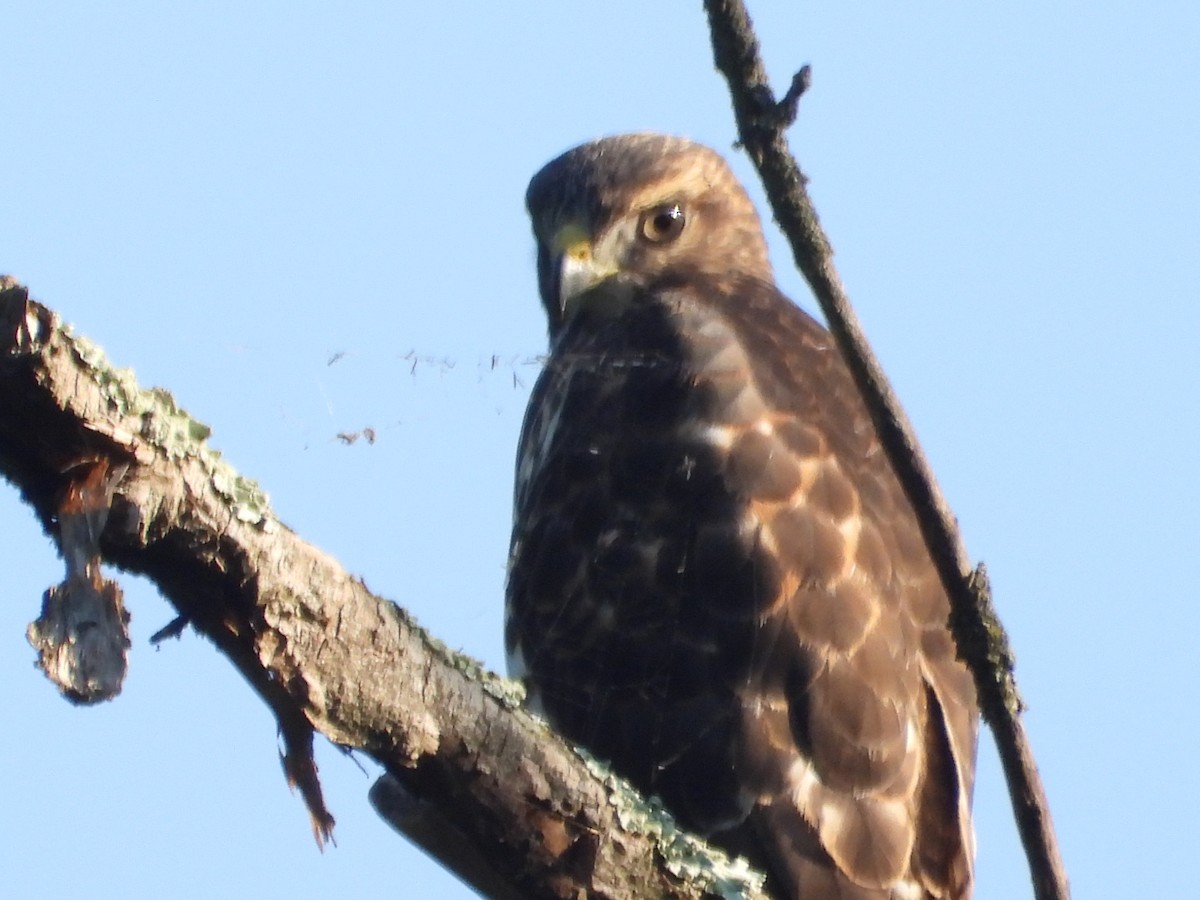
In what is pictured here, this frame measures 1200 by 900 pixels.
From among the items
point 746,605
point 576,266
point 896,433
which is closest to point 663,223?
point 576,266

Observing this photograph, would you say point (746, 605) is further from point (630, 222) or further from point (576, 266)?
point (630, 222)

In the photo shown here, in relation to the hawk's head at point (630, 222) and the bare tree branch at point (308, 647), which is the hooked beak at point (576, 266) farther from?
the bare tree branch at point (308, 647)

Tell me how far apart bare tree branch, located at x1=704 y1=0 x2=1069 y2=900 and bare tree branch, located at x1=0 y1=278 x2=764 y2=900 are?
52cm

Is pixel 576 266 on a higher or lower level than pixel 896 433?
higher

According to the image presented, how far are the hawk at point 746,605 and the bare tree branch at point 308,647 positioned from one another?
875 mm

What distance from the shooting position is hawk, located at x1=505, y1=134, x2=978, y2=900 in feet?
12.6

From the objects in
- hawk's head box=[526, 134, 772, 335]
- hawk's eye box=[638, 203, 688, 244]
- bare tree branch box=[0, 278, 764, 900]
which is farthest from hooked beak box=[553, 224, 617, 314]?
bare tree branch box=[0, 278, 764, 900]

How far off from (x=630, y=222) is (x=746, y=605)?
1718 mm

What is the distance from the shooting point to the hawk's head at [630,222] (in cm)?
519

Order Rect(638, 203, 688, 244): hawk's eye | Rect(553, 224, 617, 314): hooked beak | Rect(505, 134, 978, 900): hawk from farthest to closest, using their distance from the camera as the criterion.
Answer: Rect(638, 203, 688, 244): hawk's eye
Rect(553, 224, 617, 314): hooked beak
Rect(505, 134, 978, 900): hawk

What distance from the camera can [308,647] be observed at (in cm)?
245

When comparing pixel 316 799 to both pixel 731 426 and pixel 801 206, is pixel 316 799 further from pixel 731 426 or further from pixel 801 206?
pixel 731 426

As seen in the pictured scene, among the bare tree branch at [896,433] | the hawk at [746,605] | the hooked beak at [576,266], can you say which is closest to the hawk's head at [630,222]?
the hooked beak at [576,266]

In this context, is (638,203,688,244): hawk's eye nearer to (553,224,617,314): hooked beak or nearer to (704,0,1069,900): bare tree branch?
(553,224,617,314): hooked beak
